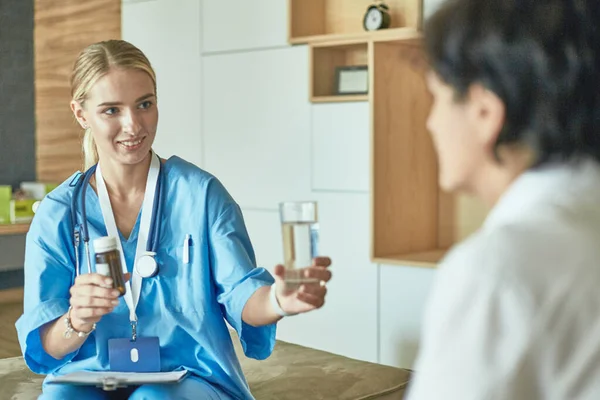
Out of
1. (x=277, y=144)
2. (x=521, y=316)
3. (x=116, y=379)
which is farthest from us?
(x=277, y=144)

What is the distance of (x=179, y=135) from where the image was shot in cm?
440

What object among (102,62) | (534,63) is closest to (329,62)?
(102,62)

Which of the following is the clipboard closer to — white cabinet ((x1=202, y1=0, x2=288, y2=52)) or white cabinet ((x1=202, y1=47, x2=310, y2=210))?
white cabinet ((x1=202, y1=47, x2=310, y2=210))

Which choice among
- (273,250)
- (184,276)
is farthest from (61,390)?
(273,250)

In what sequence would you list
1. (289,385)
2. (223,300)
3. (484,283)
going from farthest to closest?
(289,385)
(223,300)
(484,283)

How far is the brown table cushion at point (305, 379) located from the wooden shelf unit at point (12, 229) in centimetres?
157

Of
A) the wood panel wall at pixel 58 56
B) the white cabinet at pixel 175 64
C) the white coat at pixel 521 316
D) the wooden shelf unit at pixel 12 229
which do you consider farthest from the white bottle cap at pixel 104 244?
the wood panel wall at pixel 58 56

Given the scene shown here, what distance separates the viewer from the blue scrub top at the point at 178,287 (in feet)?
6.94

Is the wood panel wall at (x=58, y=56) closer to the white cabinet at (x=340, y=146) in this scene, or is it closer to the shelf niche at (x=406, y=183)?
the white cabinet at (x=340, y=146)

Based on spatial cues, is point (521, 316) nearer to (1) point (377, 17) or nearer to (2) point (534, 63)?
(2) point (534, 63)

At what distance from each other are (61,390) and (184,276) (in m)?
0.36

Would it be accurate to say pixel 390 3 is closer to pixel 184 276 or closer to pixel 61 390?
pixel 184 276

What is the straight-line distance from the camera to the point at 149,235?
2145 millimetres

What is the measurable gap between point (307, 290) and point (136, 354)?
54 cm
